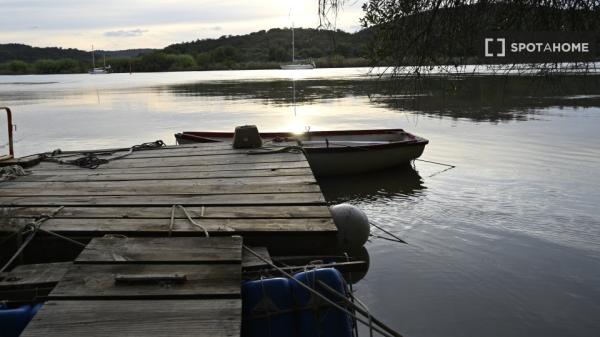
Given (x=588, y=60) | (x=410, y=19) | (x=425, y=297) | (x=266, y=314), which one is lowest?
(x=425, y=297)

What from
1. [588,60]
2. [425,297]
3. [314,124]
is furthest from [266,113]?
[588,60]

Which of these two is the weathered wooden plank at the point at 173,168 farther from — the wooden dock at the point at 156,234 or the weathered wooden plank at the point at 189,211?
the weathered wooden plank at the point at 189,211

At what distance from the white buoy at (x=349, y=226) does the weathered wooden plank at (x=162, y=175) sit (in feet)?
1.81

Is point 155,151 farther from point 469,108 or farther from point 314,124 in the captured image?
point 469,108

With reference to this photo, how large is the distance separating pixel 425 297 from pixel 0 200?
13.9 feet

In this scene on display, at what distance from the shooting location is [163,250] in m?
3.49

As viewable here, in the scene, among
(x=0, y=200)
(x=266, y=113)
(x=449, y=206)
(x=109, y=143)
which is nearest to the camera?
(x=0, y=200)

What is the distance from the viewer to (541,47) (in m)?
3.81

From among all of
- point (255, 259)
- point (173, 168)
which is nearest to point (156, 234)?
point (255, 259)

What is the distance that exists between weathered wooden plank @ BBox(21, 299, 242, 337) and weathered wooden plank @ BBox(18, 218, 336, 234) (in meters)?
1.13

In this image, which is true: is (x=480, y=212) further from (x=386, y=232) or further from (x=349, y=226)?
(x=349, y=226)

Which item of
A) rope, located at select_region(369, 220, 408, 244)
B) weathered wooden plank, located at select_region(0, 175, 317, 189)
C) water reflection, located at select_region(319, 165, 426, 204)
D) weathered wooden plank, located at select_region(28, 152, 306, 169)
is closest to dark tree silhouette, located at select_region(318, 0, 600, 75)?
weathered wooden plank, located at select_region(0, 175, 317, 189)

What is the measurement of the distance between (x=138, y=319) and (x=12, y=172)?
14.3 feet

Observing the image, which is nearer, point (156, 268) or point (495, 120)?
point (156, 268)
